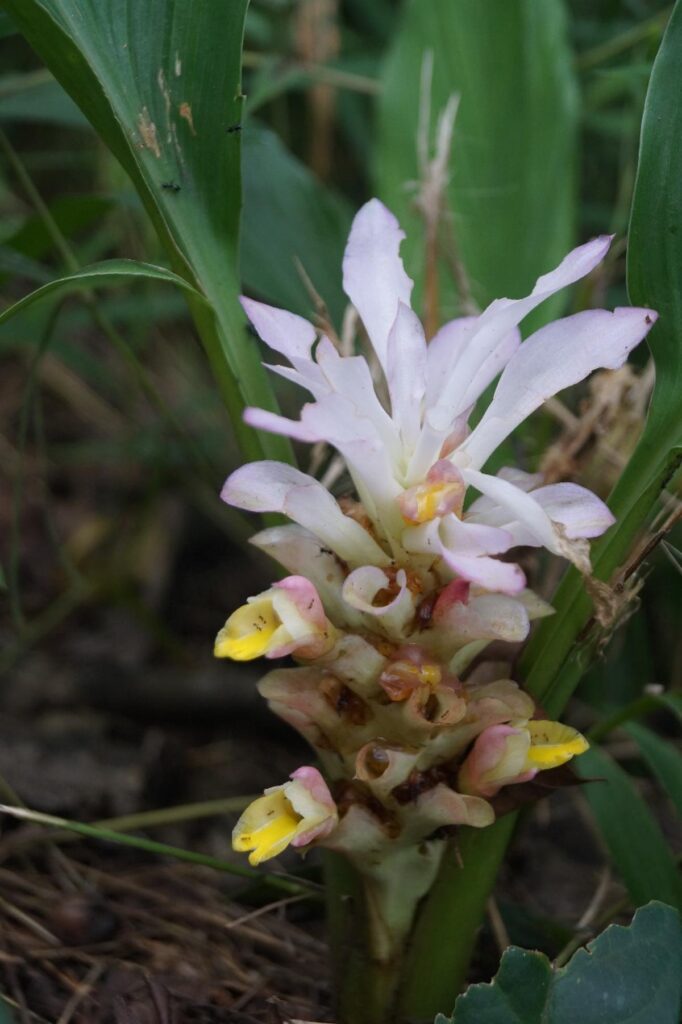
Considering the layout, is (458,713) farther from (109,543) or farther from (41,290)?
(109,543)

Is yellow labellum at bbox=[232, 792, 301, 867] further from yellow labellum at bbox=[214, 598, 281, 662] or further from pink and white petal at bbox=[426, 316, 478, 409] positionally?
pink and white petal at bbox=[426, 316, 478, 409]

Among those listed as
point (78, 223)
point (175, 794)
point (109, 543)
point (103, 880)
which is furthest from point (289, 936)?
point (109, 543)

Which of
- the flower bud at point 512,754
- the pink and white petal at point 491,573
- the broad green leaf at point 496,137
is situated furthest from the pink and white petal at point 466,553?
the broad green leaf at point 496,137

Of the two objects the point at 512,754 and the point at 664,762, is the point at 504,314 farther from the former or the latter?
the point at 664,762

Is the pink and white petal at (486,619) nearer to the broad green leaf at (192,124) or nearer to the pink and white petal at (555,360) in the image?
the pink and white petal at (555,360)

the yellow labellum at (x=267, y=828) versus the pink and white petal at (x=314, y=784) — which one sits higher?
the pink and white petal at (x=314, y=784)

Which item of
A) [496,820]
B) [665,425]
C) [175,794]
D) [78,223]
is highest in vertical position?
[78,223]
